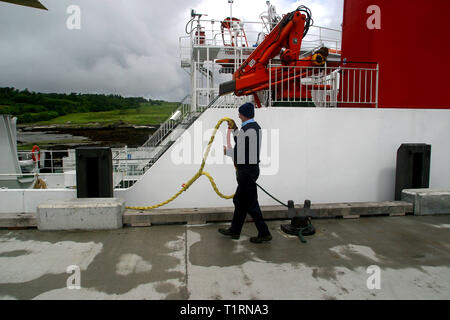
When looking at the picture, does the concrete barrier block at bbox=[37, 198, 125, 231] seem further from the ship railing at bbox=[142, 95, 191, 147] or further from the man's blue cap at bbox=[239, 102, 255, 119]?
the ship railing at bbox=[142, 95, 191, 147]

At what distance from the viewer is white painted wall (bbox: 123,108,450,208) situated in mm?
5840

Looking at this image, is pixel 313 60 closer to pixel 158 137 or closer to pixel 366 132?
pixel 366 132

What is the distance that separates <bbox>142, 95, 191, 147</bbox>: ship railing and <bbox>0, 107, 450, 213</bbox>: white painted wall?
5.41m

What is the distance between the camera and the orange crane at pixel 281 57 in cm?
666

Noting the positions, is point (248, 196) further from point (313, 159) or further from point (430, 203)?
point (430, 203)

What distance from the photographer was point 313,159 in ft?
19.7

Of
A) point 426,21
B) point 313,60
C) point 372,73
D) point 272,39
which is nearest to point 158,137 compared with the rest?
point 272,39

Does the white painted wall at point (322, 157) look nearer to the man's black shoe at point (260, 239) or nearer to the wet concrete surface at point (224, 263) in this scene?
the wet concrete surface at point (224, 263)

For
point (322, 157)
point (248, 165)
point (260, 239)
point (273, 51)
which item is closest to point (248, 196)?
point (248, 165)

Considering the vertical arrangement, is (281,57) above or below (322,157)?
above

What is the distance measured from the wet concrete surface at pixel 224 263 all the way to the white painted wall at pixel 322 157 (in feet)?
4.28

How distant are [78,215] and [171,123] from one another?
801 cm

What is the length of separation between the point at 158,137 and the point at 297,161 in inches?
316

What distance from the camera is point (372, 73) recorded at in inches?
258
